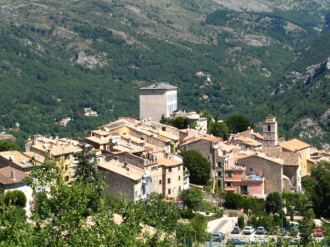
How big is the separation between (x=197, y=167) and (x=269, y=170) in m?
6.74

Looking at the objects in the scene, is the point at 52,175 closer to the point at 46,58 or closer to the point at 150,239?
the point at 150,239

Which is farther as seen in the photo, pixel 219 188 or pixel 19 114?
pixel 19 114

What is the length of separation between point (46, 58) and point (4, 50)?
16.0m

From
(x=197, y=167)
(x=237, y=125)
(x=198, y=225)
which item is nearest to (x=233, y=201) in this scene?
(x=197, y=167)

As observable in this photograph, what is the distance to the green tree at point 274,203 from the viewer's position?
46.7 metres

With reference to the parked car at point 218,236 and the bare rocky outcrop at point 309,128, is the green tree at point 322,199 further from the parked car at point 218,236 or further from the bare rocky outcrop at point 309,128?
the bare rocky outcrop at point 309,128

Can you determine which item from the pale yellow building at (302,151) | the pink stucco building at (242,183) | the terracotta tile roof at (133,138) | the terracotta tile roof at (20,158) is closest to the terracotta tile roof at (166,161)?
the terracotta tile roof at (133,138)

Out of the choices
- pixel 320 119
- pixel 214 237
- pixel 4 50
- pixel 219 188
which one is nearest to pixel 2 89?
pixel 4 50

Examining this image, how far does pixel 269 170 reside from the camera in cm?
5169

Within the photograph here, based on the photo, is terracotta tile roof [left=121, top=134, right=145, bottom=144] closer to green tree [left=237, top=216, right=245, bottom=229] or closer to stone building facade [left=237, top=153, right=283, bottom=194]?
stone building facade [left=237, top=153, right=283, bottom=194]

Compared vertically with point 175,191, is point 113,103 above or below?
above

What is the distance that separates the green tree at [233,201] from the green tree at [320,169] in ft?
47.4

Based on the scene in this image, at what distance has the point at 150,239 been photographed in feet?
63.7

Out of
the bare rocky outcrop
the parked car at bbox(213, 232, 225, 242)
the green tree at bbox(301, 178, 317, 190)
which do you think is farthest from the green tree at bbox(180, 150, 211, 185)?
the bare rocky outcrop
